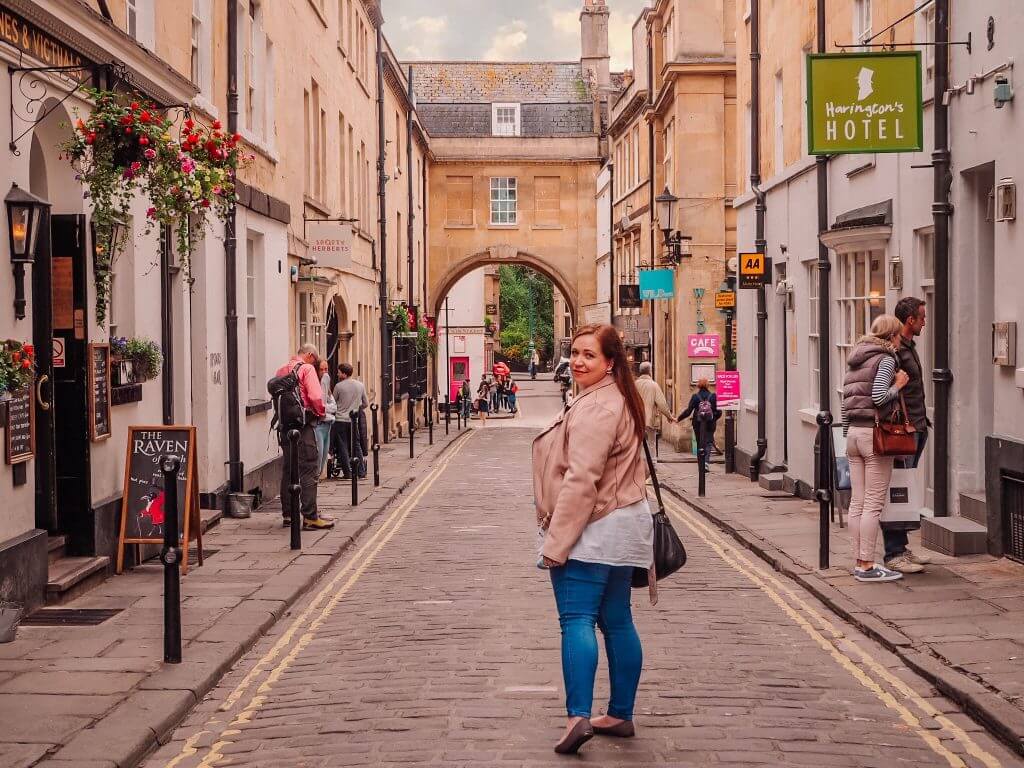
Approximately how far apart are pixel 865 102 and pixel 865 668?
20.5ft

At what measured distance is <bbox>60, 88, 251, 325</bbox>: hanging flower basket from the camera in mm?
10305

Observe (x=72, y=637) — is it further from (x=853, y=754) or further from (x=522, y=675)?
(x=853, y=754)

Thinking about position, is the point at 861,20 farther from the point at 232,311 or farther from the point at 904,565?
the point at 232,311

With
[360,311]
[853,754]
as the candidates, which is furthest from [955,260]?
[360,311]

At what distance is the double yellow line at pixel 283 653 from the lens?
665 cm

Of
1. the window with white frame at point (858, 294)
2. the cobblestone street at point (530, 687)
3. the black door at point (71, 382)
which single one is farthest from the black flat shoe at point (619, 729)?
the window with white frame at point (858, 294)

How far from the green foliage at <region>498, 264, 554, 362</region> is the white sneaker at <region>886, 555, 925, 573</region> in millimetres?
102737

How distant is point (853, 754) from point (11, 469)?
5.96 metres

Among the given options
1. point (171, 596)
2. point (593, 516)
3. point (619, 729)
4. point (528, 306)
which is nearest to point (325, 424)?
point (171, 596)

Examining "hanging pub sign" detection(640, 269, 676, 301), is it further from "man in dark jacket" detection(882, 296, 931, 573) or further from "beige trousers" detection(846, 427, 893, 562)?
"beige trousers" detection(846, 427, 893, 562)

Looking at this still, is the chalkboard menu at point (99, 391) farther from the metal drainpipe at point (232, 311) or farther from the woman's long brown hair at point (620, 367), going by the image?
the woman's long brown hair at point (620, 367)

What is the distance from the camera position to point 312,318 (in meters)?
23.6

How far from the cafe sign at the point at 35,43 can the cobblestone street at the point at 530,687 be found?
172 inches

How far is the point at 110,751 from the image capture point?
20.2 ft
